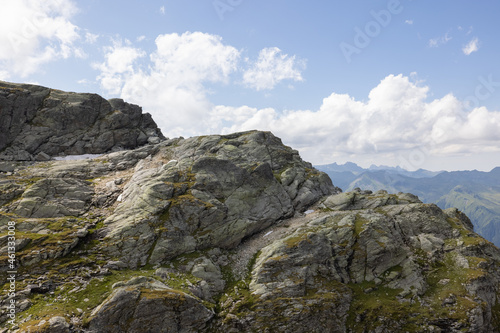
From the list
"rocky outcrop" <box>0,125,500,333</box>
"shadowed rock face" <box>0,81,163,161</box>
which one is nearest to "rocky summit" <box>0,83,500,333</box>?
"rocky outcrop" <box>0,125,500,333</box>

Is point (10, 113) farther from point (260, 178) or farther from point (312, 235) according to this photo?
point (312, 235)

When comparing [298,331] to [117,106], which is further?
[117,106]

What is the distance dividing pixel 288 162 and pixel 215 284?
136 ft

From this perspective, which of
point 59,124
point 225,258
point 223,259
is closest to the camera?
point 223,259

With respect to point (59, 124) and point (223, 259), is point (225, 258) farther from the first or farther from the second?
Answer: point (59, 124)

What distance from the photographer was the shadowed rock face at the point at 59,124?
6500cm

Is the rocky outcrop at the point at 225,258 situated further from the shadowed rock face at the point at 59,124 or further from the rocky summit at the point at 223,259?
the shadowed rock face at the point at 59,124

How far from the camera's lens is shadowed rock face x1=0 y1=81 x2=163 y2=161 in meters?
65.0

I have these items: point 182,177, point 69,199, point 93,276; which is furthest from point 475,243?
point 69,199

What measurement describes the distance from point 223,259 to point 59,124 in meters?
68.4

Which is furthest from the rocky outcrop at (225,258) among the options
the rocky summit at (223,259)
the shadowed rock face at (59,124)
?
the shadowed rock face at (59,124)

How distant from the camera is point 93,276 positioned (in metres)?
30.2

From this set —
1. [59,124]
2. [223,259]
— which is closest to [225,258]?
[223,259]

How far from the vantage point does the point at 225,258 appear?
132 ft
